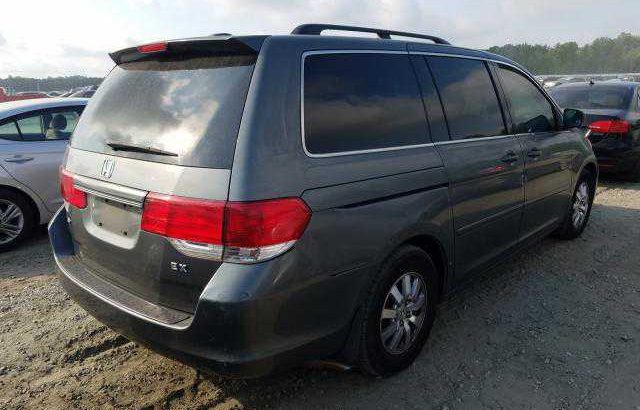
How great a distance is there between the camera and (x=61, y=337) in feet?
10.7

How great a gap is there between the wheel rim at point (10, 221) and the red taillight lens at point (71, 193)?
279cm

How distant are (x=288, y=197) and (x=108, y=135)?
1139mm

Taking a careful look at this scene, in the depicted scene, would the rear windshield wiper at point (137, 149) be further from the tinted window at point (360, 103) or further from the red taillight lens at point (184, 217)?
the tinted window at point (360, 103)

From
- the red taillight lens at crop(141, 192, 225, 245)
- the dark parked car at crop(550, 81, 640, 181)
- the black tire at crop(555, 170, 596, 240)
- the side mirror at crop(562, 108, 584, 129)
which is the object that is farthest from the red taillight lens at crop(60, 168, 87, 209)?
the dark parked car at crop(550, 81, 640, 181)

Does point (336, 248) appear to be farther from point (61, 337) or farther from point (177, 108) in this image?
point (61, 337)

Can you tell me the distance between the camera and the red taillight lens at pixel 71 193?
2.58 m

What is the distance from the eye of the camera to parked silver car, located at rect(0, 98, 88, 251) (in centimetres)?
501

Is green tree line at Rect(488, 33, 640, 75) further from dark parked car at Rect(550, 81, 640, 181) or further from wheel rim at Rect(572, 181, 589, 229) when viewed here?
wheel rim at Rect(572, 181, 589, 229)

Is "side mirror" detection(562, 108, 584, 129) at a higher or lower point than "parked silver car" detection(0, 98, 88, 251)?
higher

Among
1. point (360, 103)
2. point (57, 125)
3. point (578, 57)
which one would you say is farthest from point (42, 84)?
point (578, 57)

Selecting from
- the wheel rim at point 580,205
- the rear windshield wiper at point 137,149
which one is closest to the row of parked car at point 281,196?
the rear windshield wiper at point 137,149

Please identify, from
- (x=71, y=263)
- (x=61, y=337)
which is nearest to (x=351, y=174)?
(x=71, y=263)

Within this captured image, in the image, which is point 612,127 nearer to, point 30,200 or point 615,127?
point 615,127

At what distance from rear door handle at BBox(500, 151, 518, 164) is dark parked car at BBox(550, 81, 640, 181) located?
4.89 metres
